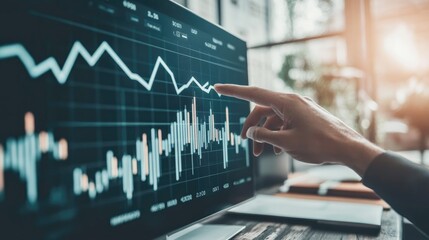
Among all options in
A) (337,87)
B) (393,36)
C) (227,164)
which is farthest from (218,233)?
(393,36)

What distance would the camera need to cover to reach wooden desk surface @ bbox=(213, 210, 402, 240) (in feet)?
2.55

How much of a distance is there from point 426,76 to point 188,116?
8.82 ft

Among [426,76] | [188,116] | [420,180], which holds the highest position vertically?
[426,76]

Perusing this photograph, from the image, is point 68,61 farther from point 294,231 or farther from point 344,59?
point 344,59

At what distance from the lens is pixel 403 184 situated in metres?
0.67

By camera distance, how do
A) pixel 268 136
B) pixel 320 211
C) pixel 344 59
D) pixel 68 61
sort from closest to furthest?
pixel 68 61 < pixel 268 136 < pixel 320 211 < pixel 344 59

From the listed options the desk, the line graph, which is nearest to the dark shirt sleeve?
the desk

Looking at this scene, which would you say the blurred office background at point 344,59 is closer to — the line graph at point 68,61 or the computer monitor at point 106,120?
the computer monitor at point 106,120

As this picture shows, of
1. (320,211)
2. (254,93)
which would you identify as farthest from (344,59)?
(254,93)

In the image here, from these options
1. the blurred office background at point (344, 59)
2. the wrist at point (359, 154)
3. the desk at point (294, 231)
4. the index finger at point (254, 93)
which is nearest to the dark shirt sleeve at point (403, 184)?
the wrist at point (359, 154)

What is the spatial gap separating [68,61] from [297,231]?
2.11ft

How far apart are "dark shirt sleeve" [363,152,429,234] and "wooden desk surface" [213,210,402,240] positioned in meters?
0.12

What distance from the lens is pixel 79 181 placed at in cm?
48

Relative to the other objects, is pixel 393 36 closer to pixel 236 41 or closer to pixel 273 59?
pixel 273 59
